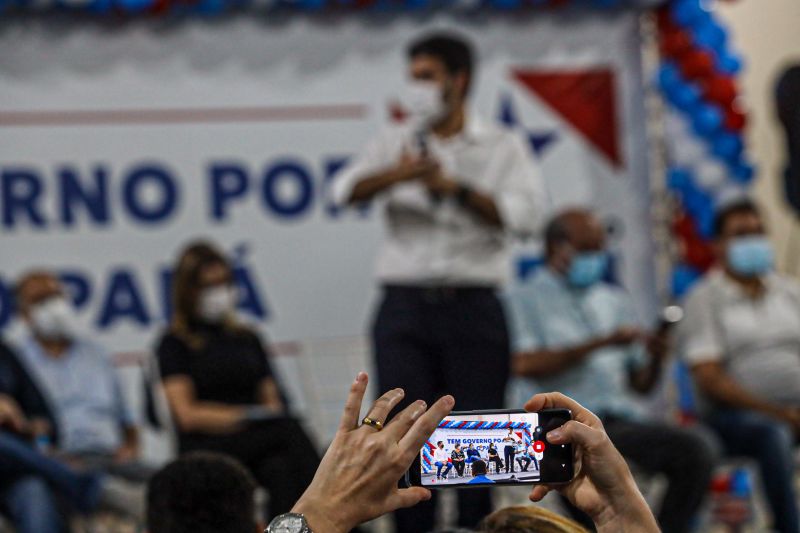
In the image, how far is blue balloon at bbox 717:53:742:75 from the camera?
5.82m

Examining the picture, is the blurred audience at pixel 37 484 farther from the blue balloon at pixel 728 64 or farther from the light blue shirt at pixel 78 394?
the blue balloon at pixel 728 64

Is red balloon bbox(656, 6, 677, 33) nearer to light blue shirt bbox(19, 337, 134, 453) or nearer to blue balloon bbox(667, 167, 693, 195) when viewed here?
blue balloon bbox(667, 167, 693, 195)

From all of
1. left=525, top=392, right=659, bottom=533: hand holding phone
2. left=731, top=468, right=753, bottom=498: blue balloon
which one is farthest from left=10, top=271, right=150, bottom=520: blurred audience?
left=525, top=392, right=659, bottom=533: hand holding phone

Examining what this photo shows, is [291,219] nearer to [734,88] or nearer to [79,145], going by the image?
[79,145]

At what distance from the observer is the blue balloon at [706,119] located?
5723 millimetres

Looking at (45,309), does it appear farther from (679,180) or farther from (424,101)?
(679,180)

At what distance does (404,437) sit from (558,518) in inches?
15.3

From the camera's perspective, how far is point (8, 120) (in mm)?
5523

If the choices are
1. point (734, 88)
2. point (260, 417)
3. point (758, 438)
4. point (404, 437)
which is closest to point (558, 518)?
point (404, 437)

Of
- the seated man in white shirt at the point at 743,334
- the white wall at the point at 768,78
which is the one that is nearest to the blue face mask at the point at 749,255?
the seated man in white shirt at the point at 743,334

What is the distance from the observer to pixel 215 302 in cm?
456

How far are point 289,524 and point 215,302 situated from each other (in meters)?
3.18

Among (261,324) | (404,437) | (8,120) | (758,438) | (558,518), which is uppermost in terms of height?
(8,120)

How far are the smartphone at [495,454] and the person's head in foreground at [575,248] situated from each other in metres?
3.29
